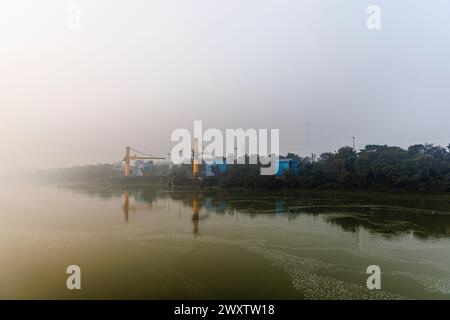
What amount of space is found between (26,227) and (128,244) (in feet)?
10.4

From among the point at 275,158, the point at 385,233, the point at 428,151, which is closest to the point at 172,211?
the point at 385,233

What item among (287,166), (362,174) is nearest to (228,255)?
(362,174)

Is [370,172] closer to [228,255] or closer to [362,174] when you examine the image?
[362,174]

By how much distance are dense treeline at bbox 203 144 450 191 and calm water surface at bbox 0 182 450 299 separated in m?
4.49

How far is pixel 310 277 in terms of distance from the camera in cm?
396

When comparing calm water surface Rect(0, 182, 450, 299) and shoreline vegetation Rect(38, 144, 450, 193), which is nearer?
calm water surface Rect(0, 182, 450, 299)

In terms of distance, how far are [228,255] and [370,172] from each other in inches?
462

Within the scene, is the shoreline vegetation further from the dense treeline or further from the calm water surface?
the calm water surface

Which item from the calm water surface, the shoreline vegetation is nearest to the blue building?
the shoreline vegetation

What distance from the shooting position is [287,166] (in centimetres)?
1911

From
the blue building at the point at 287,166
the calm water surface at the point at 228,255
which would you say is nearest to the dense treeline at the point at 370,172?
the blue building at the point at 287,166

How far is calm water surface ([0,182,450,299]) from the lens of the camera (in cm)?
360

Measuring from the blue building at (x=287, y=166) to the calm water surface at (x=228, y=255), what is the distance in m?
8.91

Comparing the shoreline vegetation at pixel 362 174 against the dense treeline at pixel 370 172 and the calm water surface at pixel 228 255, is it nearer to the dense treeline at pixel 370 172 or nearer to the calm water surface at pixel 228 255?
the dense treeline at pixel 370 172
